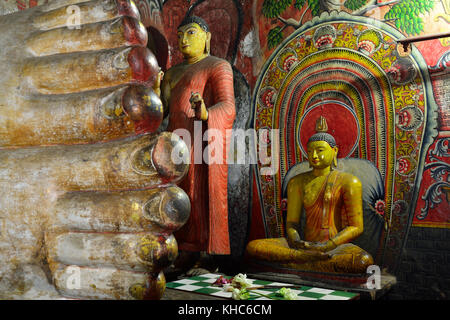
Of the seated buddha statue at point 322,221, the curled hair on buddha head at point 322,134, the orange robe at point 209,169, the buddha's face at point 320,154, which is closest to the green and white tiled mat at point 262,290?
the seated buddha statue at point 322,221

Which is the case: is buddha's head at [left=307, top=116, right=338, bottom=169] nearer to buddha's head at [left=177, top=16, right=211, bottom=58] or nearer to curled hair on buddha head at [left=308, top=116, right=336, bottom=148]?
curled hair on buddha head at [left=308, top=116, right=336, bottom=148]

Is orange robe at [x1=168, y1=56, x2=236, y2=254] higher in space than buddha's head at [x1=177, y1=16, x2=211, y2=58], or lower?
lower

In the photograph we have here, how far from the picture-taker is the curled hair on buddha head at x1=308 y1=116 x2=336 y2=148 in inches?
113

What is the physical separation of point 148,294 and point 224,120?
95.7 inches

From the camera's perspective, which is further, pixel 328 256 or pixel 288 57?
pixel 288 57

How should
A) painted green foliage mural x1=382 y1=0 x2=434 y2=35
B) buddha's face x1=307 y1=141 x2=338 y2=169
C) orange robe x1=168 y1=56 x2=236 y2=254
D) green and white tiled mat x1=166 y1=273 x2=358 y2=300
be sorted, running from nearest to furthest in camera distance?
green and white tiled mat x1=166 y1=273 x2=358 y2=300 → painted green foliage mural x1=382 y1=0 x2=434 y2=35 → buddha's face x1=307 y1=141 x2=338 y2=169 → orange robe x1=168 y1=56 x2=236 y2=254

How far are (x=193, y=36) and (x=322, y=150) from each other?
4.61 ft

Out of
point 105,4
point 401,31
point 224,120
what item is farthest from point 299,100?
point 105,4

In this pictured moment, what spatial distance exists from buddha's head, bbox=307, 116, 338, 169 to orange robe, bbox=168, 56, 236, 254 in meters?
0.68

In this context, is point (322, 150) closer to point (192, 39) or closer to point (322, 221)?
point (322, 221)

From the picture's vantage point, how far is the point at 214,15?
12.1ft

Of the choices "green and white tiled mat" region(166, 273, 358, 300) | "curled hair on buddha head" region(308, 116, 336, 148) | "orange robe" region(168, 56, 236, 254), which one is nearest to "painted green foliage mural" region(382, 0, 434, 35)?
"curled hair on buddha head" region(308, 116, 336, 148)

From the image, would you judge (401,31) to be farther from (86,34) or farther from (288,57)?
(86,34)

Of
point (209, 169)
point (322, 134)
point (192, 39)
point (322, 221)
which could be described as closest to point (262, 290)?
point (322, 221)
